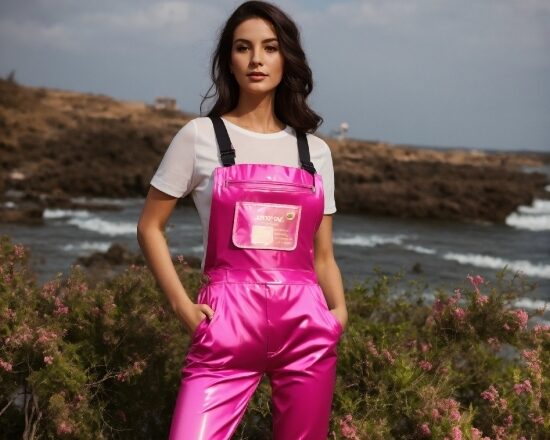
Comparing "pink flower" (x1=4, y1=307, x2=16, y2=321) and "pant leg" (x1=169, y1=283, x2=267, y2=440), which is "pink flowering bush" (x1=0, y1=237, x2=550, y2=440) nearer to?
"pink flower" (x1=4, y1=307, x2=16, y2=321)

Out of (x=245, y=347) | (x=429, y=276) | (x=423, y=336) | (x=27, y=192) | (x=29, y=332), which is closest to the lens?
(x=245, y=347)

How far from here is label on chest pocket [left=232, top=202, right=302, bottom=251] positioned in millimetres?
2219

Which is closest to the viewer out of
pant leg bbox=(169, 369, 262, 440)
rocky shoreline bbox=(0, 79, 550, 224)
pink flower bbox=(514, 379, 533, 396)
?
pant leg bbox=(169, 369, 262, 440)

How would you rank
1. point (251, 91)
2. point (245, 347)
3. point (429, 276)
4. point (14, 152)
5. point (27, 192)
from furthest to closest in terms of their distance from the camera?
point (14, 152) → point (27, 192) → point (429, 276) → point (251, 91) → point (245, 347)

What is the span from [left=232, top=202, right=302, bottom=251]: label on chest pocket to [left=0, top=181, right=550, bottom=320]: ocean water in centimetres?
1035

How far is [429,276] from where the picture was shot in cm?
Result: 1588

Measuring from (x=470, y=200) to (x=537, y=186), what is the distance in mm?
12365

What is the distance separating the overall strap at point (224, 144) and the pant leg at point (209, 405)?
25.1 inches

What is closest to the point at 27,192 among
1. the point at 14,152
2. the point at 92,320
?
the point at 14,152

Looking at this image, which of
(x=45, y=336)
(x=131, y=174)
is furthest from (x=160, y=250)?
(x=131, y=174)

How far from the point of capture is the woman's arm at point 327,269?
2.51 meters

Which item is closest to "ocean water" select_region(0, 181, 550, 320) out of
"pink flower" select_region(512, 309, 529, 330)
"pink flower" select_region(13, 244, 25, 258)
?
"pink flower" select_region(512, 309, 529, 330)

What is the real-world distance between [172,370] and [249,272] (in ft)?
4.66

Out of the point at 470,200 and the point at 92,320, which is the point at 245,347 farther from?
the point at 470,200
